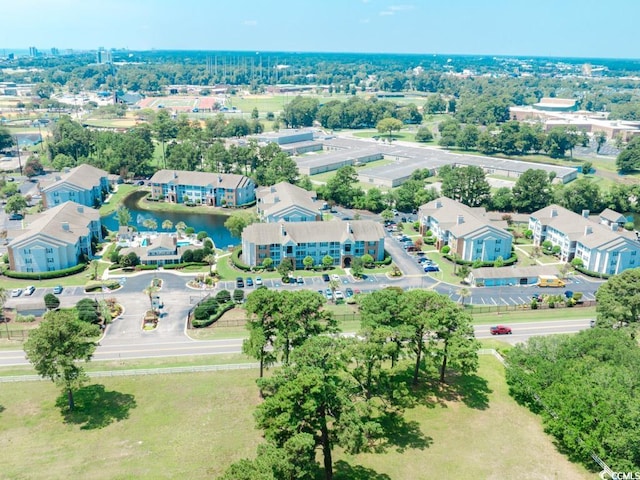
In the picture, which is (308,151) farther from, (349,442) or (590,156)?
(349,442)

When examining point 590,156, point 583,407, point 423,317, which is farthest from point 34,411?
point 590,156

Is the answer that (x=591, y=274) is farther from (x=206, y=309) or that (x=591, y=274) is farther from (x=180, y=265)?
(x=180, y=265)

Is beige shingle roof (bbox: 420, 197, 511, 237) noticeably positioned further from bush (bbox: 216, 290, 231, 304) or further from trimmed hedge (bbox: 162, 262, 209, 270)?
trimmed hedge (bbox: 162, 262, 209, 270)

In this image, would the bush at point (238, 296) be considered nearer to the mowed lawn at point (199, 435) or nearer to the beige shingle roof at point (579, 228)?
the mowed lawn at point (199, 435)

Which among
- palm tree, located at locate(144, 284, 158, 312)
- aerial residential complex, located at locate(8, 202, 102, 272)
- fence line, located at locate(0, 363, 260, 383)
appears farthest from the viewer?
aerial residential complex, located at locate(8, 202, 102, 272)

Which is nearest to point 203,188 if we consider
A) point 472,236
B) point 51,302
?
point 51,302

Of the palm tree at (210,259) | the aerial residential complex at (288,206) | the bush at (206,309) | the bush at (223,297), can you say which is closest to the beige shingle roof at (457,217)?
the aerial residential complex at (288,206)

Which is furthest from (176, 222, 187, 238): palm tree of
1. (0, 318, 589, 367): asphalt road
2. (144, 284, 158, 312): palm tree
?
(0, 318, 589, 367): asphalt road
